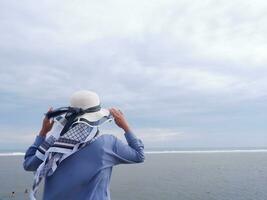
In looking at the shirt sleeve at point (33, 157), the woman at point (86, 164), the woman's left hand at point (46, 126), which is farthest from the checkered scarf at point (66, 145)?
the woman's left hand at point (46, 126)

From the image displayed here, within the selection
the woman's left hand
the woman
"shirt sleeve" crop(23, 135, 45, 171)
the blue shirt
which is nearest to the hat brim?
the woman

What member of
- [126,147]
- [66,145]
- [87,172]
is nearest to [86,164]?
[87,172]

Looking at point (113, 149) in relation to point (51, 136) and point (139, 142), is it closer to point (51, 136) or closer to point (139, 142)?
point (139, 142)

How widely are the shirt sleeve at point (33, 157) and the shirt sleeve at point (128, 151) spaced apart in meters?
0.61

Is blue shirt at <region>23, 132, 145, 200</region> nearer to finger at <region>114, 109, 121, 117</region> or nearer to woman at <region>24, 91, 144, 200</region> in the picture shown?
woman at <region>24, 91, 144, 200</region>

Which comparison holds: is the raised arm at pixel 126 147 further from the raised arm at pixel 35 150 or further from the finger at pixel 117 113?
the raised arm at pixel 35 150

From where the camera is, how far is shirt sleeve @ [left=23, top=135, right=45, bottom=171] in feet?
10.7

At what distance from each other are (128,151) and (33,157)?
0.78 m

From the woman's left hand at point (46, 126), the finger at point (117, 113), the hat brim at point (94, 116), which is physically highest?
the finger at point (117, 113)

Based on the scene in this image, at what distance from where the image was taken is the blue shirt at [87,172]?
10.2 feet

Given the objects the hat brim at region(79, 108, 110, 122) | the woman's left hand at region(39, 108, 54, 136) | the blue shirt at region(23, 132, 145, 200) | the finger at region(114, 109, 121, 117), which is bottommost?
the blue shirt at region(23, 132, 145, 200)

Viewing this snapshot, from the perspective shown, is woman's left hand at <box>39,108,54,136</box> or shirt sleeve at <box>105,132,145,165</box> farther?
woman's left hand at <box>39,108,54,136</box>

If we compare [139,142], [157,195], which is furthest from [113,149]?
[157,195]

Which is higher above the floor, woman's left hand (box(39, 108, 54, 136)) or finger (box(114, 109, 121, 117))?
finger (box(114, 109, 121, 117))
